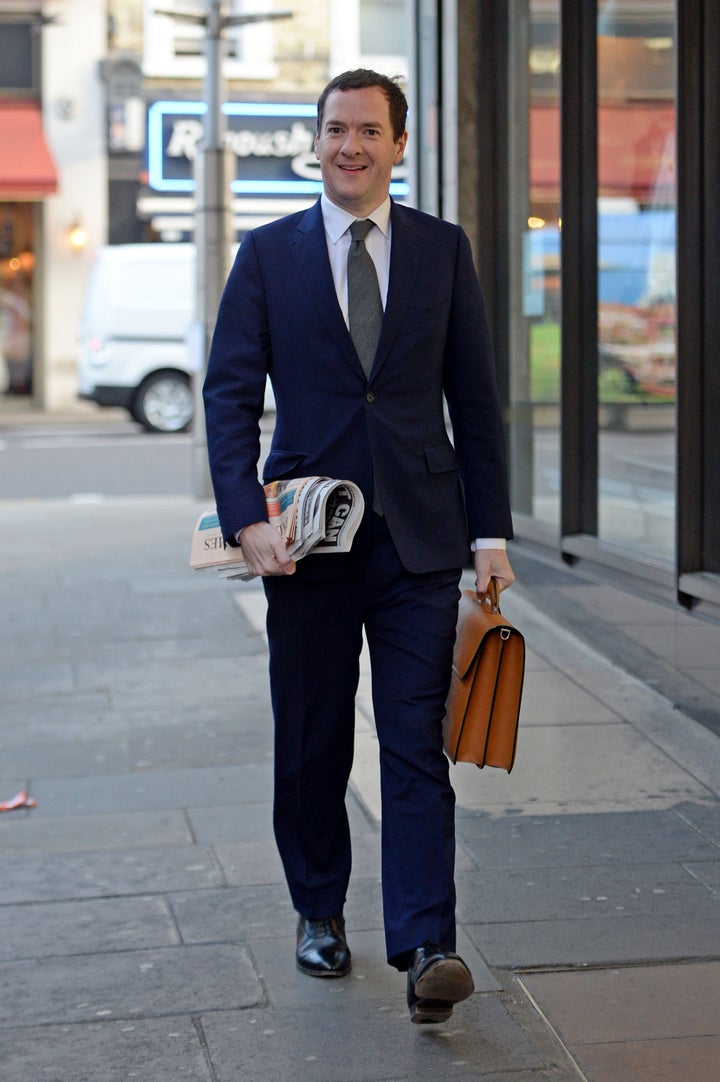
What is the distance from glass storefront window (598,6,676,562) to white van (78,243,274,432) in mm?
15150

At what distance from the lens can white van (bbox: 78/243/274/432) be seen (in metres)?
22.4

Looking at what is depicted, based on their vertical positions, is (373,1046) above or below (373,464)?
below

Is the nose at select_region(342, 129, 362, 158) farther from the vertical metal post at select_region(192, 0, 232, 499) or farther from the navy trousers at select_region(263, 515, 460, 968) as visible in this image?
the vertical metal post at select_region(192, 0, 232, 499)

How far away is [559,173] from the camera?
7.82 meters

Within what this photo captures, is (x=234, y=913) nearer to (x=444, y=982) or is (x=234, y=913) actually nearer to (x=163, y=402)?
(x=444, y=982)

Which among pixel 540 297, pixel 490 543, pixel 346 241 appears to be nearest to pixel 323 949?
pixel 490 543

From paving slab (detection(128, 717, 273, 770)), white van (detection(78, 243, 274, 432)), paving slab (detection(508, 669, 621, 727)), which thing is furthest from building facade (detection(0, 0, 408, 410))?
paving slab (detection(128, 717, 273, 770))

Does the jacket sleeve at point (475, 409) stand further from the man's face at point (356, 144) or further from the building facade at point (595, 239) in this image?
the building facade at point (595, 239)

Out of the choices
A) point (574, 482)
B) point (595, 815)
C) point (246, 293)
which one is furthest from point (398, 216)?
point (574, 482)

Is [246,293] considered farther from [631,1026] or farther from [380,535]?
[631,1026]

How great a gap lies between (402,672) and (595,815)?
1581 millimetres

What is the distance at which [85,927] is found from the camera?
4133mm

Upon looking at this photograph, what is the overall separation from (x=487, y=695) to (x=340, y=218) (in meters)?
1.05

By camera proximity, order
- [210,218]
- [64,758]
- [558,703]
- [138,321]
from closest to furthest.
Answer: [64,758], [558,703], [210,218], [138,321]
